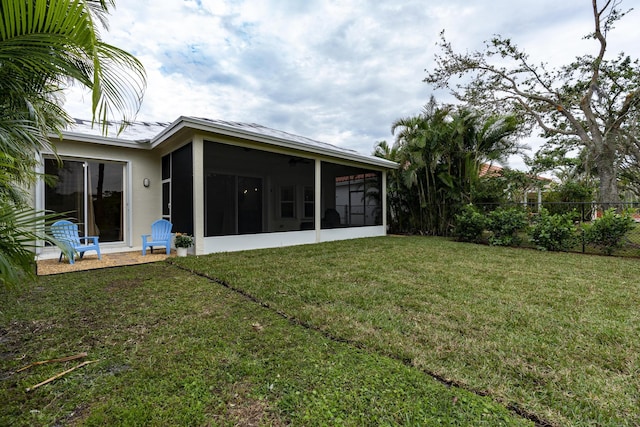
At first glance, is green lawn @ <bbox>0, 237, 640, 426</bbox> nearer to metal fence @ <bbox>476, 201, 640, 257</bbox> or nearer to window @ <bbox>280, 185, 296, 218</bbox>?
metal fence @ <bbox>476, 201, 640, 257</bbox>

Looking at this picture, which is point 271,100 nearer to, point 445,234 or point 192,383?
point 445,234

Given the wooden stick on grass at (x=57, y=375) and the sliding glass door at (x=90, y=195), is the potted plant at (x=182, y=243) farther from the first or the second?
the wooden stick on grass at (x=57, y=375)

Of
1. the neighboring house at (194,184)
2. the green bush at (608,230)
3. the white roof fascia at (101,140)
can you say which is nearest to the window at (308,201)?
the neighboring house at (194,184)

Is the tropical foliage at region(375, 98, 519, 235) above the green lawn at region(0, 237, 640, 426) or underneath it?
above

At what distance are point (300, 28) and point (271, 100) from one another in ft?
14.0

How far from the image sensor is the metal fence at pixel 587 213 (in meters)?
6.44

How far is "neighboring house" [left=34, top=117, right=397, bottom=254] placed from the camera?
6.01 meters

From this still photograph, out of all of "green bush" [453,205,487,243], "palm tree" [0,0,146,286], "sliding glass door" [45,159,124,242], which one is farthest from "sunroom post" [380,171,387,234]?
"palm tree" [0,0,146,286]

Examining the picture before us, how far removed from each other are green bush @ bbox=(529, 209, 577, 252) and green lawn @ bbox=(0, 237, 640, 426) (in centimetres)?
305

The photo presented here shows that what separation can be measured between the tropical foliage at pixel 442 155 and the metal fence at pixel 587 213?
3.94 feet

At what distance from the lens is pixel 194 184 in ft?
19.4

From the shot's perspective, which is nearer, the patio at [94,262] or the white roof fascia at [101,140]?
the patio at [94,262]

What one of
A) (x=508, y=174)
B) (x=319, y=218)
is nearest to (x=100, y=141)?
(x=319, y=218)

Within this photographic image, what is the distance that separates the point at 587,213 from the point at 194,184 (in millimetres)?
10319
